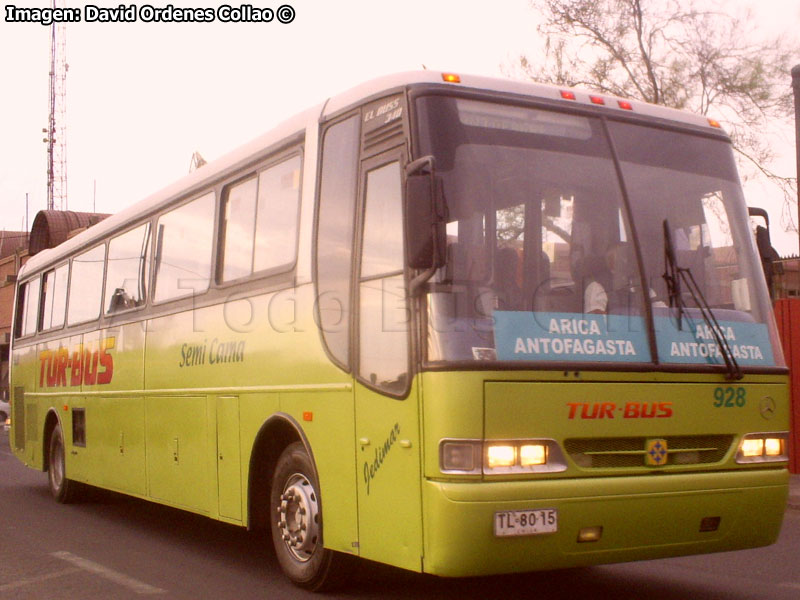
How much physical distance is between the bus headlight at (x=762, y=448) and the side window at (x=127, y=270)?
6.20 m

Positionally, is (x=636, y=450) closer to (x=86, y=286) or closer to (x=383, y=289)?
(x=383, y=289)

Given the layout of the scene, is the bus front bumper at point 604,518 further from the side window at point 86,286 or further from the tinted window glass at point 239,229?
the side window at point 86,286

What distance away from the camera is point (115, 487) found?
38.5 ft

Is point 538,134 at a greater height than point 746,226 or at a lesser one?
greater

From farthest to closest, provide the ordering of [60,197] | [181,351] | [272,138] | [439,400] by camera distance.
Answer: [60,197] < [181,351] < [272,138] < [439,400]

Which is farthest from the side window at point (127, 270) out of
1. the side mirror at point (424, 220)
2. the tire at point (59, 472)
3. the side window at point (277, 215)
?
the side mirror at point (424, 220)

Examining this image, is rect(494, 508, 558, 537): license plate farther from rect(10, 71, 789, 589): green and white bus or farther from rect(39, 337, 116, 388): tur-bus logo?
rect(39, 337, 116, 388): tur-bus logo

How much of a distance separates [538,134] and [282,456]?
2.92 m

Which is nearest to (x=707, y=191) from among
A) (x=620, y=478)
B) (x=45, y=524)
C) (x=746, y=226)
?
(x=746, y=226)

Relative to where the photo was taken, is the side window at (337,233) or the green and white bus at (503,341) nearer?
the green and white bus at (503,341)

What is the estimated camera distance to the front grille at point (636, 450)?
20.4 feet

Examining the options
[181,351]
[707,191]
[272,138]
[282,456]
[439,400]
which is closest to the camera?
[439,400]

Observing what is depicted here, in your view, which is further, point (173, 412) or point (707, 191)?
point (173, 412)

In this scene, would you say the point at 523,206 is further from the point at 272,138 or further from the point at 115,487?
the point at 115,487
